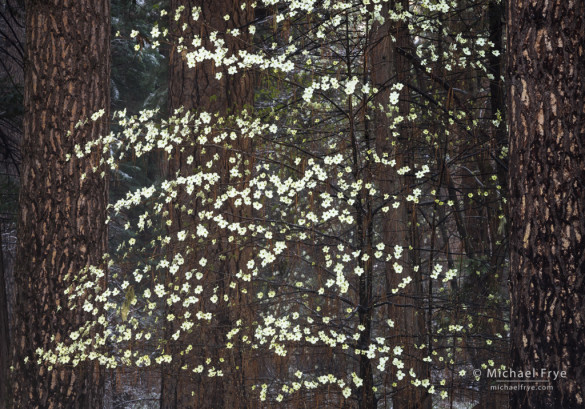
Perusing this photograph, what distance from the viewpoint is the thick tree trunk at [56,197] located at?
5246 mm

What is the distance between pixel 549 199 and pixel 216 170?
2.91m

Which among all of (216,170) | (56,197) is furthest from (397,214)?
(56,197)

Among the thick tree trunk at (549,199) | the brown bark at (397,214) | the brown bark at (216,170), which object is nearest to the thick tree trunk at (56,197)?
the brown bark at (216,170)

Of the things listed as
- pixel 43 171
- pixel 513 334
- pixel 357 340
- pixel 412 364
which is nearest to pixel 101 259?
pixel 43 171

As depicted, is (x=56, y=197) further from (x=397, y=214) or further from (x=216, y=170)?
(x=397, y=214)

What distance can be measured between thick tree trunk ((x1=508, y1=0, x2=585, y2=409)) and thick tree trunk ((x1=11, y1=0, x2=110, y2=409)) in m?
3.37

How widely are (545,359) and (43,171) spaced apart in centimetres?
412

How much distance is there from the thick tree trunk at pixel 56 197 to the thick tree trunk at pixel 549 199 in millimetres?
3365

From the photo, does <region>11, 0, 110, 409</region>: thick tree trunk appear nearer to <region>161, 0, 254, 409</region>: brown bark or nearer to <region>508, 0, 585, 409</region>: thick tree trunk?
<region>161, 0, 254, 409</region>: brown bark

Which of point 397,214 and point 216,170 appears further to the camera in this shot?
point 397,214

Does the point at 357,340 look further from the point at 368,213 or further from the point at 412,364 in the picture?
the point at 368,213

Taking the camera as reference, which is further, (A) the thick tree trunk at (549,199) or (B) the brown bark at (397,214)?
(B) the brown bark at (397,214)

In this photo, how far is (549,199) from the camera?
3.66 m

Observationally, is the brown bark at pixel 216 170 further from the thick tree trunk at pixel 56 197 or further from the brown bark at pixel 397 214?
the brown bark at pixel 397 214
